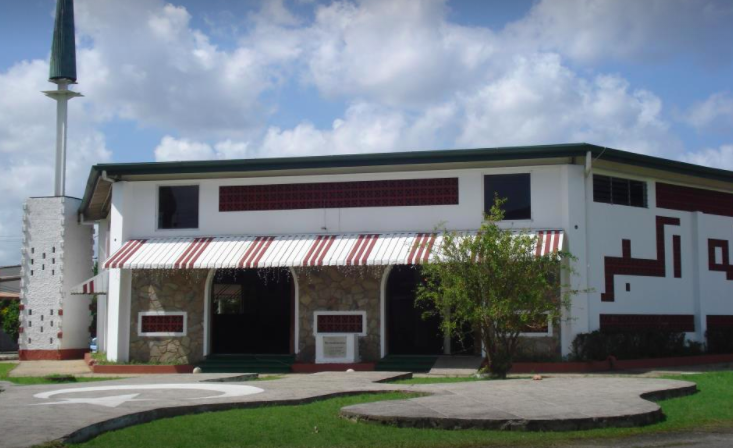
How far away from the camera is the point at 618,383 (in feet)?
47.4

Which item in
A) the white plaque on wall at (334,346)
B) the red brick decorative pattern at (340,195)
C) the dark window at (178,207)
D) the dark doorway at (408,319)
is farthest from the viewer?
the dark window at (178,207)

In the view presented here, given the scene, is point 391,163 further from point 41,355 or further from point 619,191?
point 41,355

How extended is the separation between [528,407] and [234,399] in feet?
13.9

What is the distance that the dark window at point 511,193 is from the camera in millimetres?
20875

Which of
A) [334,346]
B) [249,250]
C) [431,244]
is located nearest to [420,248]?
[431,244]

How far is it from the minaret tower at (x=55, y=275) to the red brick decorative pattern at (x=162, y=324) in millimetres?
4842

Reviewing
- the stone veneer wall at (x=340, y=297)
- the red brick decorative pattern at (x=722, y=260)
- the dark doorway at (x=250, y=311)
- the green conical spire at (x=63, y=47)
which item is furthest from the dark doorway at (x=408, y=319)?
the green conical spire at (x=63, y=47)

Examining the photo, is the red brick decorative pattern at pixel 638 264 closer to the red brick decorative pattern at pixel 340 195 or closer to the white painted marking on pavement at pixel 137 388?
the red brick decorative pattern at pixel 340 195

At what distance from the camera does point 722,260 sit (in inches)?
938

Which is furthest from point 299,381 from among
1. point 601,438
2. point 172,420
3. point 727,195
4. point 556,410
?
point 727,195

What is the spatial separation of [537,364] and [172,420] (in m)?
10.7

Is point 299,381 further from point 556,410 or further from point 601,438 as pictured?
point 601,438

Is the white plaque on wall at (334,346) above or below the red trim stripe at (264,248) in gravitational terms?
below

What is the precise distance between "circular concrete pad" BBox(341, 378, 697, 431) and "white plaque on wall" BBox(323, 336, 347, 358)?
7.11 metres
